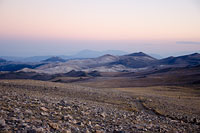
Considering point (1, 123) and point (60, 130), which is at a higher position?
point (1, 123)

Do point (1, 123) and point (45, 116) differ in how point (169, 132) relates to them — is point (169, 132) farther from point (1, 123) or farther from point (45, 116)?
point (1, 123)

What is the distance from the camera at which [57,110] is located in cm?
901

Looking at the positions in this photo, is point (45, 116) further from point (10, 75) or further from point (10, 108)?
point (10, 75)

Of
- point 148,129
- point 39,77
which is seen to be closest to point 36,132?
point 148,129

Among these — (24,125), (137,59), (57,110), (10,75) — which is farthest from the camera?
(137,59)

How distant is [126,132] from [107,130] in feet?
2.43

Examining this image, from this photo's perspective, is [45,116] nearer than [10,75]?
Yes

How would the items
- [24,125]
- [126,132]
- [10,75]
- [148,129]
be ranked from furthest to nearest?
[10,75], [148,129], [126,132], [24,125]

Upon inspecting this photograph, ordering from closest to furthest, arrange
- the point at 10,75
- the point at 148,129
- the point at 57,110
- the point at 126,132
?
the point at 126,132, the point at 148,129, the point at 57,110, the point at 10,75

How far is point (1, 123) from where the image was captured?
229 inches

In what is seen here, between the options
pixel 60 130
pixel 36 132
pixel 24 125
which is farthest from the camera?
pixel 60 130

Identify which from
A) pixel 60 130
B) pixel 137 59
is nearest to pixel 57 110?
pixel 60 130

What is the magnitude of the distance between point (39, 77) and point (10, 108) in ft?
236

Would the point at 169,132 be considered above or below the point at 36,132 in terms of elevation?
below
